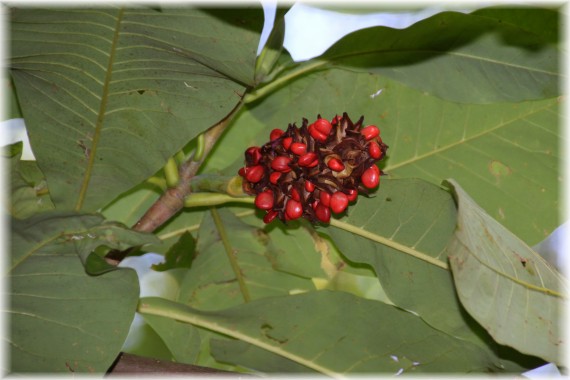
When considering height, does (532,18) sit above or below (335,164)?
above

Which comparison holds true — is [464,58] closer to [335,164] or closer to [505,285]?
[335,164]

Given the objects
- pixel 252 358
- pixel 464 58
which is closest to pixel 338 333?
pixel 252 358

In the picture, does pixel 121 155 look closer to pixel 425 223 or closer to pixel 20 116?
pixel 20 116

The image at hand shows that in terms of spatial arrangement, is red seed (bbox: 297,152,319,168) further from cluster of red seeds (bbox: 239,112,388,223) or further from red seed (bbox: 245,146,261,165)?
red seed (bbox: 245,146,261,165)

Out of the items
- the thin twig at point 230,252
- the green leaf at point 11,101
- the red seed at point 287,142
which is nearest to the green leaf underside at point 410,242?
the red seed at point 287,142

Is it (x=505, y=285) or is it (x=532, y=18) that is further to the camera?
(x=532, y=18)

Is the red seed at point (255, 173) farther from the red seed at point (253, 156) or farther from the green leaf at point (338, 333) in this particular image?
the green leaf at point (338, 333)

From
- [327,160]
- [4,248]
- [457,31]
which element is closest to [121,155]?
[4,248]

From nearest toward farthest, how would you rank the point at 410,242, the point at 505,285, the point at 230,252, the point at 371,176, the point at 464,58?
the point at 505,285 → the point at 371,176 → the point at 410,242 → the point at 464,58 → the point at 230,252
